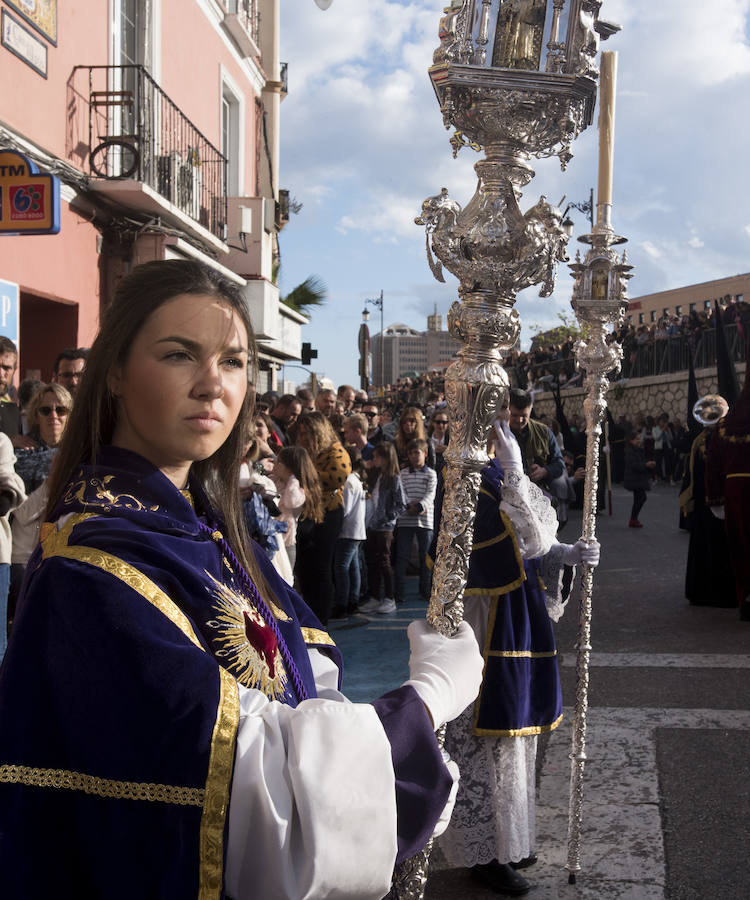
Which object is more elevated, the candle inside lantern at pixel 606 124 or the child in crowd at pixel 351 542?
the candle inside lantern at pixel 606 124

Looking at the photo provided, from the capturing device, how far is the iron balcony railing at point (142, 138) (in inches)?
382

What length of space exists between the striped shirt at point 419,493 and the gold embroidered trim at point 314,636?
6923 mm

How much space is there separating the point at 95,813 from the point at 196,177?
12506 millimetres

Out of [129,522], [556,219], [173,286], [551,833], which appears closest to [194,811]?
[129,522]

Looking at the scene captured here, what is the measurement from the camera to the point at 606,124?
120 inches

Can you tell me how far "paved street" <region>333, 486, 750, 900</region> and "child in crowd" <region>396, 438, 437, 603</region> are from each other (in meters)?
0.53

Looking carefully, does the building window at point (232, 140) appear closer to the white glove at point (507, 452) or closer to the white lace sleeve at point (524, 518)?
the white glove at point (507, 452)

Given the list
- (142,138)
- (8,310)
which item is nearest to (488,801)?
(8,310)

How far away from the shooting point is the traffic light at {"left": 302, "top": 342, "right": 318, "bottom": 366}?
21312 millimetres

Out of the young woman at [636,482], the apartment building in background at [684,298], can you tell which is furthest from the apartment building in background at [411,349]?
the young woman at [636,482]

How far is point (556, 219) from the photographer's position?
5.24 feet

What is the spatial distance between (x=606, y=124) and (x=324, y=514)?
4826 millimetres

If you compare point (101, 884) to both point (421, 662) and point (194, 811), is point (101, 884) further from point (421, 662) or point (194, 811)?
point (421, 662)

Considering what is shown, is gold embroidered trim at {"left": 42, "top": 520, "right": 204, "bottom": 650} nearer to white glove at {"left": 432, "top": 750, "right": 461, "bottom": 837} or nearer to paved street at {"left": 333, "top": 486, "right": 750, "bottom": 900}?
white glove at {"left": 432, "top": 750, "right": 461, "bottom": 837}
